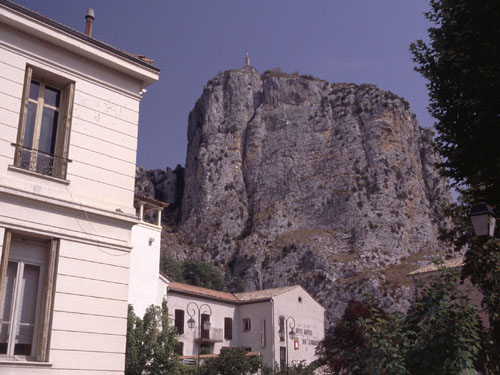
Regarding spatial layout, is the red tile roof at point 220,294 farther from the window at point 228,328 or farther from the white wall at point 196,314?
the window at point 228,328

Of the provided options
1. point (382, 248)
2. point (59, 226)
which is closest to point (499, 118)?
point (59, 226)

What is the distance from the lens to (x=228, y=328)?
49188 millimetres

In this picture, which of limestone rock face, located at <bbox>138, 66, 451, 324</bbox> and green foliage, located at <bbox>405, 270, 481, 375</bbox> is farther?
limestone rock face, located at <bbox>138, 66, 451, 324</bbox>

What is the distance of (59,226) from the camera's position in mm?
9773

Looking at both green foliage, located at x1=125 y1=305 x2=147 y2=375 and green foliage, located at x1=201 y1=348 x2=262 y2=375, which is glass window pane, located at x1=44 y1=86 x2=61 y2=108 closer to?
green foliage, located at x1=125 y1=305 x2=147 y2=375

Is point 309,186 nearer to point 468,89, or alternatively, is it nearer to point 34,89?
point 468,89

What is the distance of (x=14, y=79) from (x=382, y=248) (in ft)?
238

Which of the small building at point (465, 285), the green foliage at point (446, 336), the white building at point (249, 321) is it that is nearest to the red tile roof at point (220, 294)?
the white building at point (249, 321)

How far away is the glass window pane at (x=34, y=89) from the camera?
10320 mm

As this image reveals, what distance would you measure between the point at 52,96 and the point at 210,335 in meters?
39.3

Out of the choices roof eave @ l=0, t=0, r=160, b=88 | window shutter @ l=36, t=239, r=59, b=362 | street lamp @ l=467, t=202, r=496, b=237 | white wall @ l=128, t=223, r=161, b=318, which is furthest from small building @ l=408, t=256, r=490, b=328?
white wall @ l=128, t=223, r=161, b=318

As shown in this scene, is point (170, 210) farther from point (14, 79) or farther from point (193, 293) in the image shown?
point (14, 79)

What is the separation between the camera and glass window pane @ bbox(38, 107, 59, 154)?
10191 millimetres

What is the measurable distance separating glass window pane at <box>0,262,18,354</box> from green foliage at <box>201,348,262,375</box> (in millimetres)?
26615
